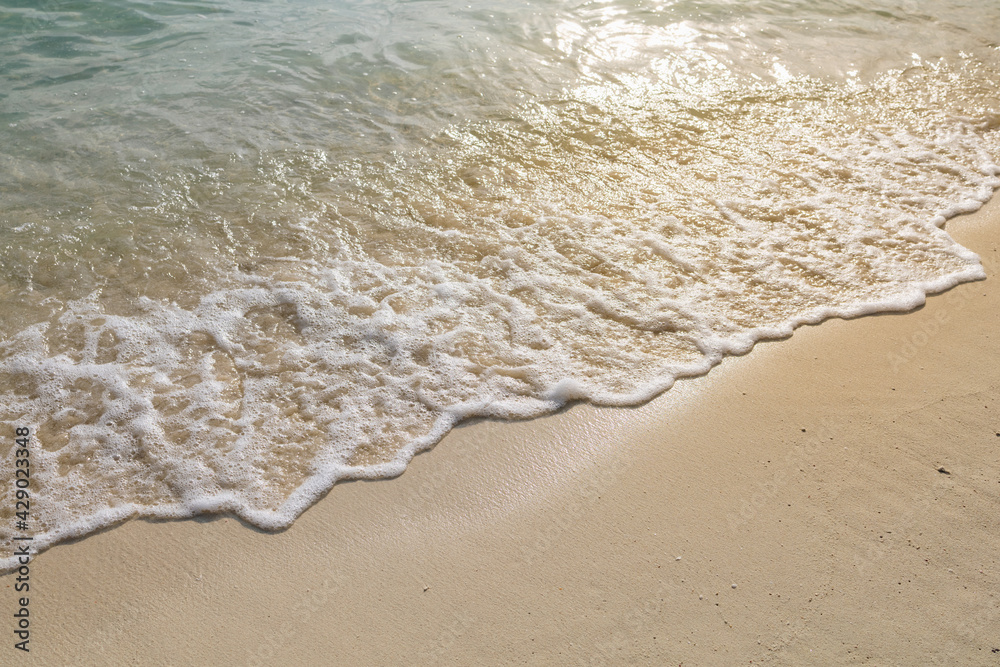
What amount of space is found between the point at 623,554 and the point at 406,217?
9.13 feet

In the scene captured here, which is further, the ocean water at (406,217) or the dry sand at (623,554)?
the ocean water at (406,217)

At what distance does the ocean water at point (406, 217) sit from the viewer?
3199mm

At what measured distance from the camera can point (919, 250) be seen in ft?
13.6

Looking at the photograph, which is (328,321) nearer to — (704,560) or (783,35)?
(704,560)

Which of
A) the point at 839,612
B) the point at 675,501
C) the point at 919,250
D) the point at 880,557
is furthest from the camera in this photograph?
the point at 919,250

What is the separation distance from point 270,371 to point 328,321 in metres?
0.44

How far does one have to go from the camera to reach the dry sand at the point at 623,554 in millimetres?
2299

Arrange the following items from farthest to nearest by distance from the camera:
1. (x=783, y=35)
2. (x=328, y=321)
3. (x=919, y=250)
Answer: (x=783, y=35) → (x=919, y=250) → (x=328, y=321)

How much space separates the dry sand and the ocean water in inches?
9.0

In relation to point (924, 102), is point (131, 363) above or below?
below

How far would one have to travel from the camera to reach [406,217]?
179 inches

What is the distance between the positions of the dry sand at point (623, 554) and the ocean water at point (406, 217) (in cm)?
23

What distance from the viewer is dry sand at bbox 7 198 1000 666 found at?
2.30m

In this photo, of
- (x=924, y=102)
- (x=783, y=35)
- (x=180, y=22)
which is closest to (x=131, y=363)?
(x=180, y=22)
